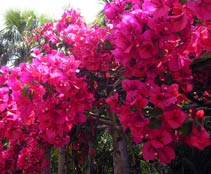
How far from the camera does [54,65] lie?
187 cm

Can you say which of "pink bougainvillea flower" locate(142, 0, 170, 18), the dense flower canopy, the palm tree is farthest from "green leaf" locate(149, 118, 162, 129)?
the palm tree

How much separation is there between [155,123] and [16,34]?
8656mm

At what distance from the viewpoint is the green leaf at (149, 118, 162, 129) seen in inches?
55.5

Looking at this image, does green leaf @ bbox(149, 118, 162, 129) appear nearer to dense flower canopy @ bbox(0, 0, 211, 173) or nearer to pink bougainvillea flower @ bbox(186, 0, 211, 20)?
dense flower canopy @ bbox(0, 0, 211, 173)

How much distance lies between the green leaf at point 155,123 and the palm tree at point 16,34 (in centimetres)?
772

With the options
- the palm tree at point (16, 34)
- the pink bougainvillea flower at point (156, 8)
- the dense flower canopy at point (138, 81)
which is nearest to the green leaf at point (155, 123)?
the dense flower canopy at point (138, 81)

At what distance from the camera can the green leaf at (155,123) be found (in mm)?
1409

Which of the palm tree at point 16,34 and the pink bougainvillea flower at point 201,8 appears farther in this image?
the palm tree at point 16,34

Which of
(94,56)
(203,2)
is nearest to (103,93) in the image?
(94,56)

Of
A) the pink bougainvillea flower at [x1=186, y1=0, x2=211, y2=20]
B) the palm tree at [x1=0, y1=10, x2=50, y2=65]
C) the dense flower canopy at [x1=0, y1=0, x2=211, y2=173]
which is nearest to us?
the pink bougainvillea flower at [x1=186, y1=0, x2=211, y2=20]

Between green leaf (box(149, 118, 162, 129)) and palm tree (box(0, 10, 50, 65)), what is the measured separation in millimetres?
7719

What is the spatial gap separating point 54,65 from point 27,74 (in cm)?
16

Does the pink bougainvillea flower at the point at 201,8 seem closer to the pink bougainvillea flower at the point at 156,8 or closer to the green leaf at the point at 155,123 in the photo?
the pink bougainvillea flower at the point at 156,8

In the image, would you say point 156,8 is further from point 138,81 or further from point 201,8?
point 138,81
